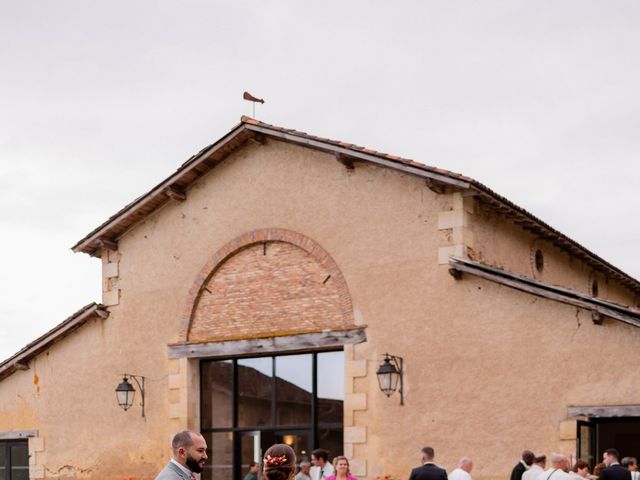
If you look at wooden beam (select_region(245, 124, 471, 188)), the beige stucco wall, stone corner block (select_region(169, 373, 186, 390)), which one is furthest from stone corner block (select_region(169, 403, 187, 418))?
wooden beam (select_region(245, 124, 471, 188))

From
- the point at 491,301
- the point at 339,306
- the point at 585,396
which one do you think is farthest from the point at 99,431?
the point at 585,396

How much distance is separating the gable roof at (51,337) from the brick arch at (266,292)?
2139mm

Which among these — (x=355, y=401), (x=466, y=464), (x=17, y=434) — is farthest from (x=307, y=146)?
(x=17, y=434)

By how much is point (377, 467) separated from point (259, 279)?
3858mm

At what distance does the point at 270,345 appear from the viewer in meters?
17.4

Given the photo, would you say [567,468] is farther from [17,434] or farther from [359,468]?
[17,434]

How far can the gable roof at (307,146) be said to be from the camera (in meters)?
15.9

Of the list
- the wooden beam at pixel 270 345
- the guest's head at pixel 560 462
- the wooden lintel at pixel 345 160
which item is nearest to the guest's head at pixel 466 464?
the guest's head at pixel 560 462

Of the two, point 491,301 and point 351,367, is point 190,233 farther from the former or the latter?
point 491,301

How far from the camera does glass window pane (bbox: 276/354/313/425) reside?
17.2 metres

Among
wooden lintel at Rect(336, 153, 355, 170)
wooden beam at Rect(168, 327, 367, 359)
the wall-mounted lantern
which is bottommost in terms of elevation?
the wall-mounted lantern

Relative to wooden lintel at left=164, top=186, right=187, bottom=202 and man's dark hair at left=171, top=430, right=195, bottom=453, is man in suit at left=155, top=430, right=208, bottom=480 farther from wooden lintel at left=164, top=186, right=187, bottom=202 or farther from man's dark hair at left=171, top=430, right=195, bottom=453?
wooden lintel at left=164, top=186, right=187, bottom=202

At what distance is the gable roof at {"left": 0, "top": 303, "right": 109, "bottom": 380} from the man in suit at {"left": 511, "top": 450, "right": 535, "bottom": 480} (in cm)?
887

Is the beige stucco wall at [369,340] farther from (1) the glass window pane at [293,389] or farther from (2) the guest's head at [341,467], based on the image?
(2) the guest's head at [341,467]
